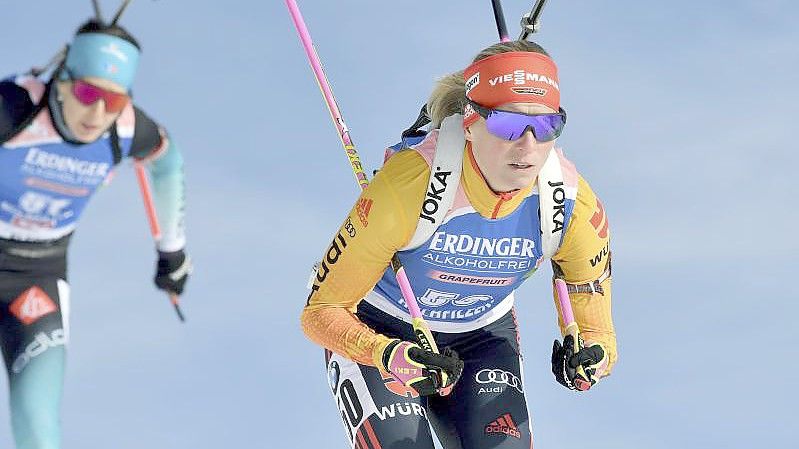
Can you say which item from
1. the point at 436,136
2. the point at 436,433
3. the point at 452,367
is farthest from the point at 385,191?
the point at 436,433

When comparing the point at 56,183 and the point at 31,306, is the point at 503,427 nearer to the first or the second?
the point at 31,306

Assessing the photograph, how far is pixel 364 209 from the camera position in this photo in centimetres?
707

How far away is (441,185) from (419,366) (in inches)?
37.3

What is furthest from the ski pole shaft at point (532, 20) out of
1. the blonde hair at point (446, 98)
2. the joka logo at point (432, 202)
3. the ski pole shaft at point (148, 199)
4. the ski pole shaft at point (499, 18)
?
the ski pole shaft at point (148, 199)

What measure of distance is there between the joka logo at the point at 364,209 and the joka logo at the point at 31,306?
167 cm

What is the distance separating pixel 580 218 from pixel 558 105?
0.67 meters

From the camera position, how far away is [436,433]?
7723 mm

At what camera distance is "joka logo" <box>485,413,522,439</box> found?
729 centimetres

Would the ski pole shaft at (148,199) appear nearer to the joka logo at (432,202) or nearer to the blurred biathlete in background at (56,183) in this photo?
the blurred biathlete in background at (56,183)

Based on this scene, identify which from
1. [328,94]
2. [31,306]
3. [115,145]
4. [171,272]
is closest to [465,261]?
[171,272]

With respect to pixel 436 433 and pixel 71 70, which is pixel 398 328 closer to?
pixel 436 433

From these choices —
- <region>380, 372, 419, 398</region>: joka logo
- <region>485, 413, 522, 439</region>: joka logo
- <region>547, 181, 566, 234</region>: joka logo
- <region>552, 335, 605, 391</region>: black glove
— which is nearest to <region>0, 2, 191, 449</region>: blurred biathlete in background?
<region>380, 372, 419, 398</region>: joka logo

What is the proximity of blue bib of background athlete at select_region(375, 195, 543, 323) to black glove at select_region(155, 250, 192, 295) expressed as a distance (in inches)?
47.8

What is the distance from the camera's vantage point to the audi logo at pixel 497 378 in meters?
7.50
